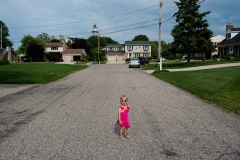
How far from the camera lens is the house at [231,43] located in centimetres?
4425

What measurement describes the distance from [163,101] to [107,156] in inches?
Result: 239

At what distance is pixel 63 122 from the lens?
686 cm

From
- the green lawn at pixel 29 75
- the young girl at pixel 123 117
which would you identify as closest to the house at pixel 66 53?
the green lawn at pixel 29 75

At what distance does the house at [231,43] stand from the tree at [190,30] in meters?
12.6

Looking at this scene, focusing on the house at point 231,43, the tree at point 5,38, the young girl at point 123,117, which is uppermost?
the tree at point 5,38

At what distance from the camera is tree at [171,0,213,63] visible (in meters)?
33.3

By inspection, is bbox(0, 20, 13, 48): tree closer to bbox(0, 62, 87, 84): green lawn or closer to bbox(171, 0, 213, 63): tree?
bbox(0, 62, 87, 84): green lawn

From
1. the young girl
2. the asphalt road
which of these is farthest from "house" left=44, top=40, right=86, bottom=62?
the young girl

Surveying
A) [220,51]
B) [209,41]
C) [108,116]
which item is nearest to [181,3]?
[209,41]

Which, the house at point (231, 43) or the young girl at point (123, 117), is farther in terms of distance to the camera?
the house at point (231, 43)

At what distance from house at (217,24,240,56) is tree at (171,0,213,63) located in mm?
12551

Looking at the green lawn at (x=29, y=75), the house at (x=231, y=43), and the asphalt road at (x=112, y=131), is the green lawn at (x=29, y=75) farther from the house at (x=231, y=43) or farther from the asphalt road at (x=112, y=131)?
the house at (x=231, y=43)

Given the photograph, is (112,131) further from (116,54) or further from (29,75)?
(116,54)

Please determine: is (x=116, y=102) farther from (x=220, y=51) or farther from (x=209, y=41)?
(x=220, y=51)
